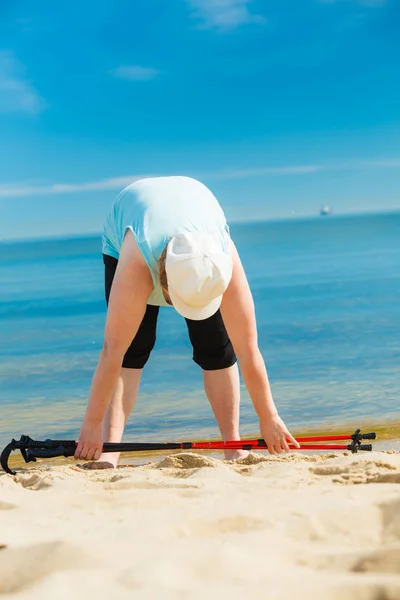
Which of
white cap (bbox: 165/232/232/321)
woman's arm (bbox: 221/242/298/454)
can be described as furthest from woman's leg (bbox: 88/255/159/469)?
white cap (bbox: 165/232/232/321)

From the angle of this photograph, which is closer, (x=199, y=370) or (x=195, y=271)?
(x=195, y=271)

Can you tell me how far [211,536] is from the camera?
7.14ft

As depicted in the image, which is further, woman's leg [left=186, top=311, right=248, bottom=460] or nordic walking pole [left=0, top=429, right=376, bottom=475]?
woman's leg [left=186, top=311, right=248, bottom=460]

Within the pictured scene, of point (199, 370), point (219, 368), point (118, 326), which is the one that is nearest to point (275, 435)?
point (219, 368)

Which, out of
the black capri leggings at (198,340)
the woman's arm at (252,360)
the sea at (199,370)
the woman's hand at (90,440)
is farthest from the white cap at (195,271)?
the sea at (199,370)

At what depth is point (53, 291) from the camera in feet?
73.3

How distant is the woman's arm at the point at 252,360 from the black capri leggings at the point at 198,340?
0.20 m

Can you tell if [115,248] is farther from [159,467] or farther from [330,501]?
[330,501]

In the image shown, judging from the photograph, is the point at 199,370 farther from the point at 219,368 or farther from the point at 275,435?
the point at 275,435

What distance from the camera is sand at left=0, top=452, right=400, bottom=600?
1.83 metres

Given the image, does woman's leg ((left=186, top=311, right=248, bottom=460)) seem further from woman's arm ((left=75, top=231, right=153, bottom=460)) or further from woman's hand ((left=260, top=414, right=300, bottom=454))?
woman's arm ((left=75, top=231, right=153, bottom=460))

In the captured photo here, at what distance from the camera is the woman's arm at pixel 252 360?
3.52m

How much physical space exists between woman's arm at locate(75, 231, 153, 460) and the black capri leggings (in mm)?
425

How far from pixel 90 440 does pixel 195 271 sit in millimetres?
970
